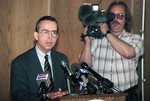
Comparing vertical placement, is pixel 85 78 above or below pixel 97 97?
above

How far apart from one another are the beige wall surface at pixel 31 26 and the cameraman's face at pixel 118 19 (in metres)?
0.55

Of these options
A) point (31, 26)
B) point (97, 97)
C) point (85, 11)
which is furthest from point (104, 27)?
point (97, 97)

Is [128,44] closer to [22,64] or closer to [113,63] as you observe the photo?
[113,63]

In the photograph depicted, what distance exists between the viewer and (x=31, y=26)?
2.89 m

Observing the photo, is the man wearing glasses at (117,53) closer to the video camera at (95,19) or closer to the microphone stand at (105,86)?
the video camera at (95,19)

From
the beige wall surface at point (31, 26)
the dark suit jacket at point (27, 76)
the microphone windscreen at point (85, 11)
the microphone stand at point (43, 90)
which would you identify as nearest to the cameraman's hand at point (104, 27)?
the microphone windscreen at point (85, 11)

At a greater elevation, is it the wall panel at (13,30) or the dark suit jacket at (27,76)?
the wall panel at (13,30)

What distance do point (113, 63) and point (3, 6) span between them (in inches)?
66.0

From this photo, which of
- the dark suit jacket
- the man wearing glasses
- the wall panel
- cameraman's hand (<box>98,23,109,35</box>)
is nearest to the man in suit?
the dark suit jacket

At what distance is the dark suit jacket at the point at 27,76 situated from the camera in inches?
69.5

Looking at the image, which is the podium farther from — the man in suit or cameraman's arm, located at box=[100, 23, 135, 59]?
cameraman's arm, located at box=[100, 23, 135, 59]

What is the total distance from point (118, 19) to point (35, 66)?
1.30 metres

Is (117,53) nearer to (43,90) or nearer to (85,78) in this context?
(85,78)

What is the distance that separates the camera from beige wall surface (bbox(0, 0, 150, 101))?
9.06 feet
